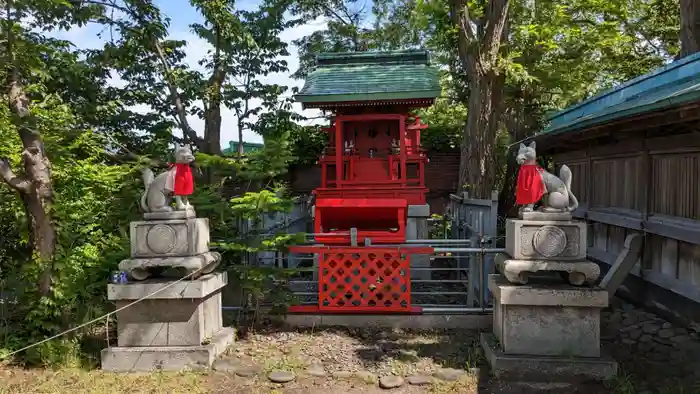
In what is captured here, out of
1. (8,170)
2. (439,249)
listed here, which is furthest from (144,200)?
(439,249)

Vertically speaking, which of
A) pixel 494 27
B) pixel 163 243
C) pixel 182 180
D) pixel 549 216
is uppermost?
pixel 494 27

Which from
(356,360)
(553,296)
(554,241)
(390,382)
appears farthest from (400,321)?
(554,241)

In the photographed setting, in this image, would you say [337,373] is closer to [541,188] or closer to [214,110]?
[541,188]

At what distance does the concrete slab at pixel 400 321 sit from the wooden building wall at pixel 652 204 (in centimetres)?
255

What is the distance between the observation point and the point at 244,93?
50.5 feet

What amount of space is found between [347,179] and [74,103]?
7.22 meters

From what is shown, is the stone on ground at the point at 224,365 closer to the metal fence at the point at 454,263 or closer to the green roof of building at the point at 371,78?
the metal fence at the point at 454,263

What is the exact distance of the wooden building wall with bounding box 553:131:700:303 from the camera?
5863mm

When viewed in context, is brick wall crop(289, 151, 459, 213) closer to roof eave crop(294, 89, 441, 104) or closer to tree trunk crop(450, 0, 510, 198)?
tree trunk crop(450, 0, 510, 198)

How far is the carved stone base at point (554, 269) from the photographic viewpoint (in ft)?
17.4

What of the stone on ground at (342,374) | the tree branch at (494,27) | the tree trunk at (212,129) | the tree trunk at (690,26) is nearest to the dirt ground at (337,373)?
the stone on ground at (342,374)

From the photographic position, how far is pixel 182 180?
5.88 meters

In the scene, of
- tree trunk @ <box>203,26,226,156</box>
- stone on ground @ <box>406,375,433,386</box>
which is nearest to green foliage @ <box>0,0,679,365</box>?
tree trunk @ <box>203,26,226,156</box>

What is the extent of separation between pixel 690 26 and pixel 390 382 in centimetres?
1123
